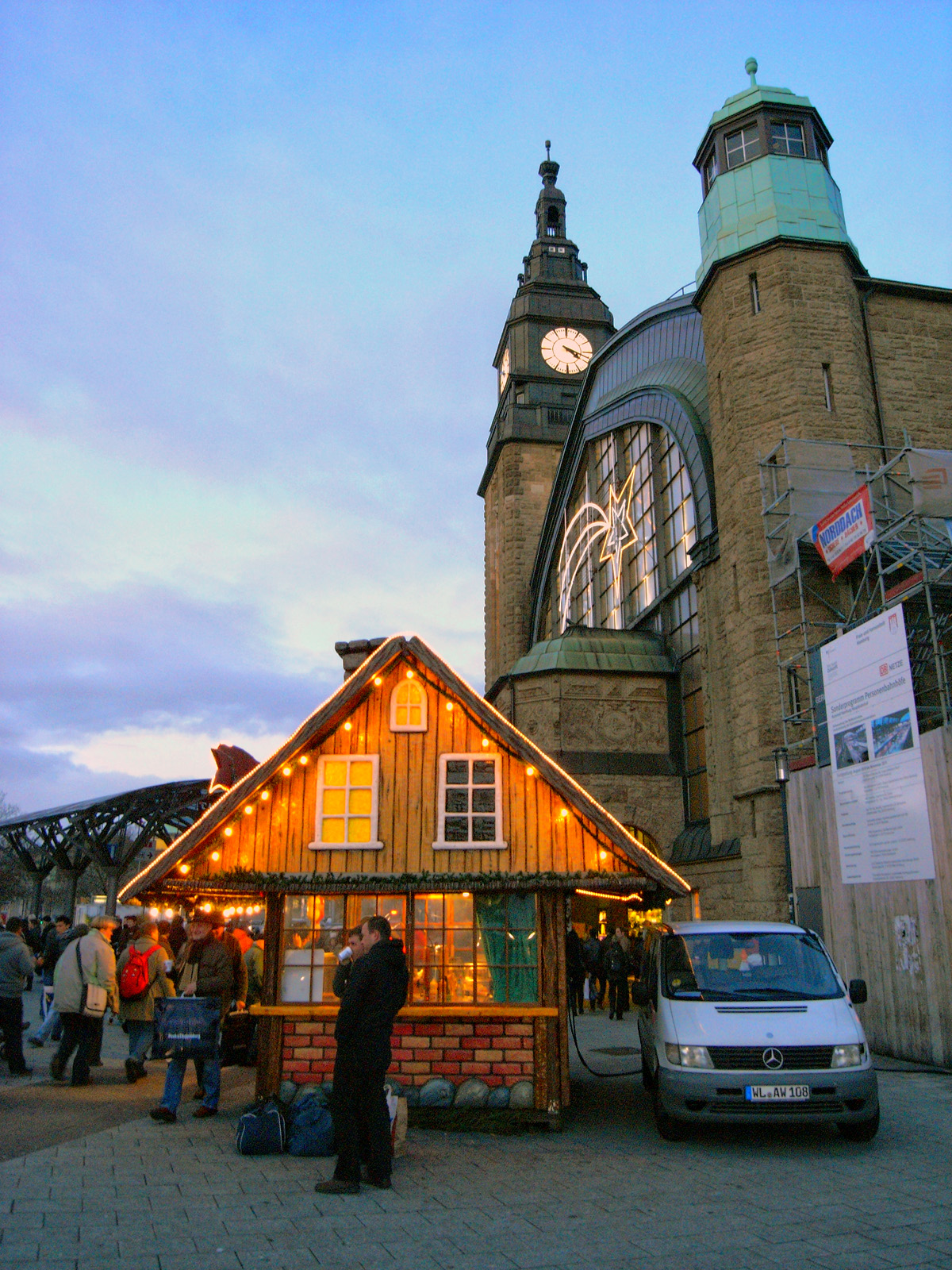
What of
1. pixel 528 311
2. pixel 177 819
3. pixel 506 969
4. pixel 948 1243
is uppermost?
pixel 528 311

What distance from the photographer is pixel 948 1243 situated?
5121mm

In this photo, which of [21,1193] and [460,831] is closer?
[21,1193]

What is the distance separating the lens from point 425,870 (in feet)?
30.0

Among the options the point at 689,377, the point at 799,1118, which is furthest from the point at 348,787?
the point at 689,377

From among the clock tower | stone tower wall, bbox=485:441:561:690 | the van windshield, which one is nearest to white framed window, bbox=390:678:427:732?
the van windshield

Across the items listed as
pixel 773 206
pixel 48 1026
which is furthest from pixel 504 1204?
pixel 773 206

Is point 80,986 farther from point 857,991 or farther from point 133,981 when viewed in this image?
point 857,991

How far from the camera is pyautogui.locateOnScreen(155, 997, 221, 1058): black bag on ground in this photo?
8.08 m

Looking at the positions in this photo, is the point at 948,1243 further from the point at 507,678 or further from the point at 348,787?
the point at 507,678

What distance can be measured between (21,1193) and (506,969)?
4327 millimetres

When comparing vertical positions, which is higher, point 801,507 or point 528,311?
point 528,311

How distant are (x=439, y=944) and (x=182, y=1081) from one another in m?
2.55

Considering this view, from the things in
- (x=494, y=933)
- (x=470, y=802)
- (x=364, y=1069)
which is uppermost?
(x=470, y=802)

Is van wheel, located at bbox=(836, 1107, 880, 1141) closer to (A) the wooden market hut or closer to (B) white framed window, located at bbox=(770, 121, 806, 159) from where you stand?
(A) the wooden market hut
